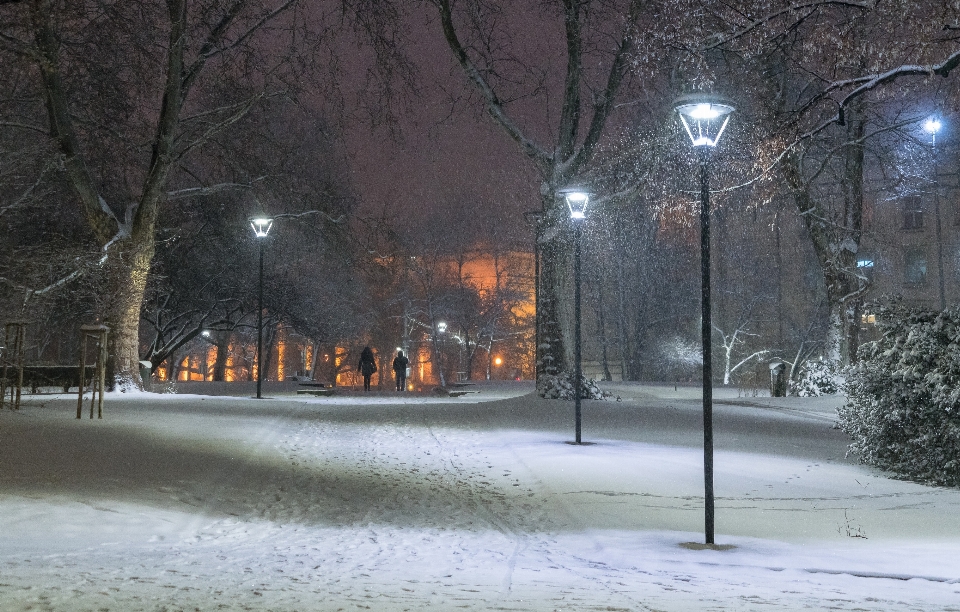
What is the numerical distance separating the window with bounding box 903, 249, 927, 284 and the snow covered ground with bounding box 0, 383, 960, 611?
143 ft

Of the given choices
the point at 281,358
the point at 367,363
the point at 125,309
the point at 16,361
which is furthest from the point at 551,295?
the point at 281,358

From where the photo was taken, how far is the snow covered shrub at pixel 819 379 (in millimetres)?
25844

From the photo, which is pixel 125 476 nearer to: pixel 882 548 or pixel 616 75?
pixel 882 548

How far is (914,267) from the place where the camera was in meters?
56.8

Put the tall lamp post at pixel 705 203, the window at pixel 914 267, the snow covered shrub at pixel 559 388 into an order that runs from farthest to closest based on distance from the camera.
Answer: the window at pixel 914 267 → the snow covered shrub at pixel 559 388 → the tall lamp post at pixel 705 203

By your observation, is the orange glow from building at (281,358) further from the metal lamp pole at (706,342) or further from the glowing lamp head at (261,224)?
the metal lamp pole at (706,342)

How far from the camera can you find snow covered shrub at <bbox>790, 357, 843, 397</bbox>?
25844mm

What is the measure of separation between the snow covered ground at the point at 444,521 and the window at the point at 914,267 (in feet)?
143

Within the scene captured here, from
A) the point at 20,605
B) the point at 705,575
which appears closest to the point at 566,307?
the point at 705,575

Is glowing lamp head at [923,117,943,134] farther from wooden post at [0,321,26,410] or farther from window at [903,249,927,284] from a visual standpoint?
window at [903,249,927,284]

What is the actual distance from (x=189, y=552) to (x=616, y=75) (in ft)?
60.6

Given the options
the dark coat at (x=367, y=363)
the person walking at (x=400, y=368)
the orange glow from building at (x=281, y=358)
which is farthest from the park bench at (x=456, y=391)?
the orange glow from building at (x=281, y=358)

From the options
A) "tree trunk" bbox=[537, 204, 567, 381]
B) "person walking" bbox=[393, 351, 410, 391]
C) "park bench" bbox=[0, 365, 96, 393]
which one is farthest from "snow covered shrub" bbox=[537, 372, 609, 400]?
"person walking" bbox=[393, 351, 410, 391]

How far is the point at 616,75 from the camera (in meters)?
23.5
